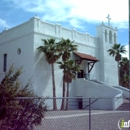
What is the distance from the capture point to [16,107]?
5.33m

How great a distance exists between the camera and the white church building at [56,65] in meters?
23.8

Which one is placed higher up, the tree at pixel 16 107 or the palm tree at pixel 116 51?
the palm tree at pixel 116 51

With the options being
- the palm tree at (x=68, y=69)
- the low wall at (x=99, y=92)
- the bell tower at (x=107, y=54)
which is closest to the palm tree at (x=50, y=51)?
the palm tree at (x=68, y=69)

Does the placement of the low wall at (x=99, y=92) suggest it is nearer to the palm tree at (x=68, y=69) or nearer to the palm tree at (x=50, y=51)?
the palm tree at (x=68, y=69)

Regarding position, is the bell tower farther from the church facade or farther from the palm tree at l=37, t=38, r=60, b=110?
the palm tree at l=37, t=38, r=60, b=110

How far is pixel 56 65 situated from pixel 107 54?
10112 mm

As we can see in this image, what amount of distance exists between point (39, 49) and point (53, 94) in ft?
16.6

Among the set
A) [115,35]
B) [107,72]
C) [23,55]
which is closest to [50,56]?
[23,55]

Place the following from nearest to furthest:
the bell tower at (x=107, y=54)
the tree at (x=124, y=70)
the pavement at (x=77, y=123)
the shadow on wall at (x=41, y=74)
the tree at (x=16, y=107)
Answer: the tree at (x=16, y=107), the pavement at (x=77, y=123), the shadow on wall at (x=41, y=74), the bell tower at (x=107, y=54), the tree at (x=124, y=70)

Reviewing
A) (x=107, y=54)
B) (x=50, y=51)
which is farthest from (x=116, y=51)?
(x=50, y=51)

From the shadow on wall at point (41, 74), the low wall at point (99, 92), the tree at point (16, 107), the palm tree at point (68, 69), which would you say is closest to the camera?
the tree at point (16, 107)

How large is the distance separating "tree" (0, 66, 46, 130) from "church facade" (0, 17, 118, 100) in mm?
15480

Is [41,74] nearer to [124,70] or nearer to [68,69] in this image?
[68,69]

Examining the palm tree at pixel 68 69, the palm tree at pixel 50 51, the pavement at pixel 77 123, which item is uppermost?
the palm tree at pixel 50 51
